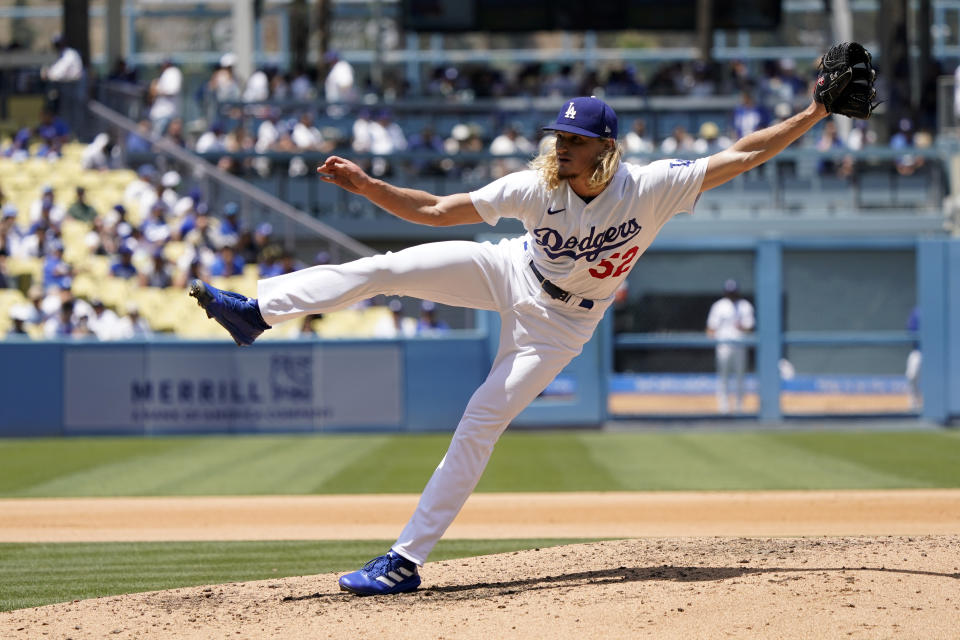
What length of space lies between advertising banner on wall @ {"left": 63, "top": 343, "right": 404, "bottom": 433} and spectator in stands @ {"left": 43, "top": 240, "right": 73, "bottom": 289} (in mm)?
2294

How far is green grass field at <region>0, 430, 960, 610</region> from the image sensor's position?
692 centimetres

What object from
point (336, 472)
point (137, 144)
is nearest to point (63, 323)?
point (137, 144)

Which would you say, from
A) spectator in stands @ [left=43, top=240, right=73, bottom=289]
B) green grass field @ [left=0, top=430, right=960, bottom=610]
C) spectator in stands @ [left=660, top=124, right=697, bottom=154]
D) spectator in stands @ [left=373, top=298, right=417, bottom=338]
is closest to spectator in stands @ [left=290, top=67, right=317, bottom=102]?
spectator in stands @ [left=660, top=124, right=697, bottom=154]

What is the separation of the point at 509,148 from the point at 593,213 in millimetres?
16828

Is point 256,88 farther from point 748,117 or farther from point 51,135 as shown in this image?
point 748,117

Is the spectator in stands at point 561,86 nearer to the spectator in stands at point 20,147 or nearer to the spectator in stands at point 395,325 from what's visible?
the spectator in stands at point 395,325

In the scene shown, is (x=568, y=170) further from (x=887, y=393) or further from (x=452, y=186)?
(x=452, y=186)

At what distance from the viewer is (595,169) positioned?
5250 mm

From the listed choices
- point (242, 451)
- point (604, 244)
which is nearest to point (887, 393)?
point (242, 451)

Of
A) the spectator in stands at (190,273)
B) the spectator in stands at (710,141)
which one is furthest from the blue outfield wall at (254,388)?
the spectator in stands at (710,141)

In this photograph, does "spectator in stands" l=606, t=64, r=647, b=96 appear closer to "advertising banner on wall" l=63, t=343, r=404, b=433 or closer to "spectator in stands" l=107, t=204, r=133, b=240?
"spectator in stands" l=107, t=204, r=133, b=240

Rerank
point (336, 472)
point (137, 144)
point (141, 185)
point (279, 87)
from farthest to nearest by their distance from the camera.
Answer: point (279, 87) < point (137, 144) < point (141, 185) < point (336, 472)

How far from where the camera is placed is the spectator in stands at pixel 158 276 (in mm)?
17856

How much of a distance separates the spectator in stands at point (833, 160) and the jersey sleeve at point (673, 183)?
16409 millimetres
